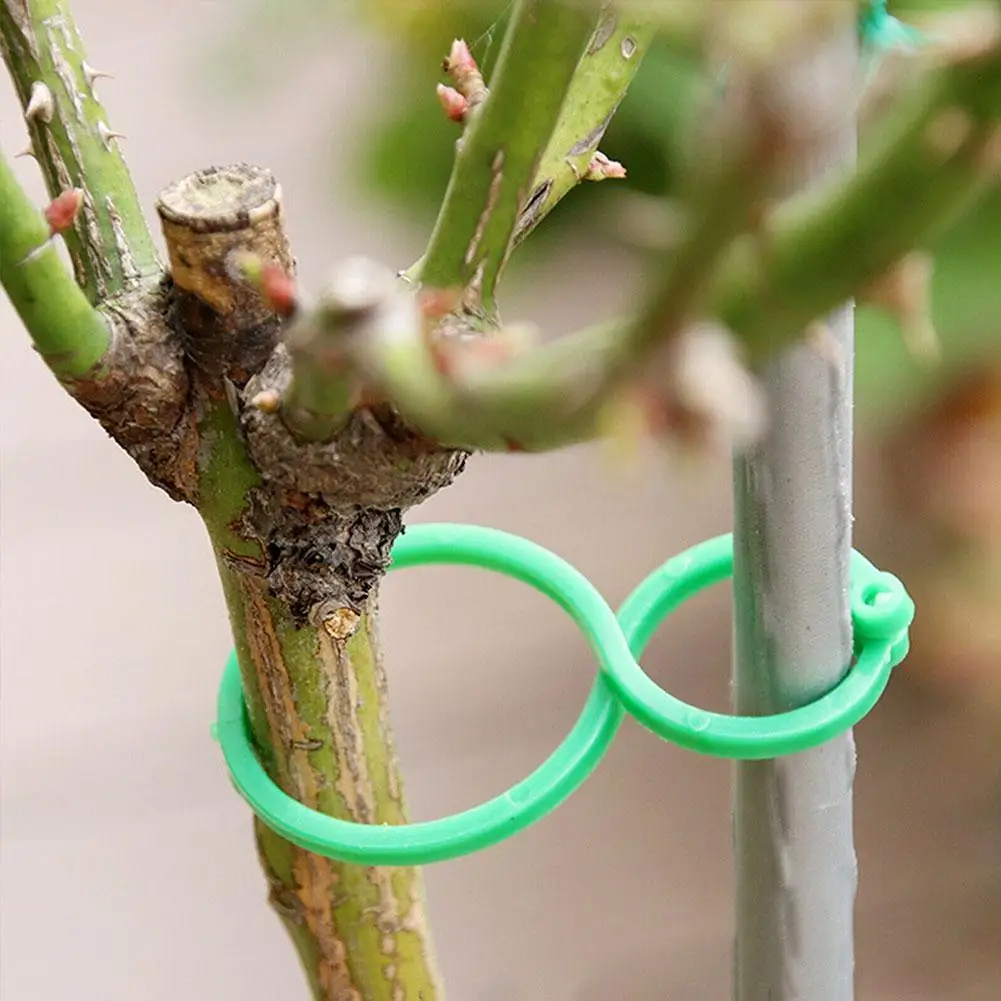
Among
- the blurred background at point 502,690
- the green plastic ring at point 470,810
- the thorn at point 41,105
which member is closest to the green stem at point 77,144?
the thorn at point 41,105

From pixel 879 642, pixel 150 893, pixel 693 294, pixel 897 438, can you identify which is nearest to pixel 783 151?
pixel 693 294

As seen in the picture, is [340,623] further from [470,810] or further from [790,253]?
[790,253]

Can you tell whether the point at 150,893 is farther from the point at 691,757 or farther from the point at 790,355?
the point at 790,355

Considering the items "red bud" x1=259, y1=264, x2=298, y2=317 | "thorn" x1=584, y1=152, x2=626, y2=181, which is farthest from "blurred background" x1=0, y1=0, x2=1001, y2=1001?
"red bud" x1=259, y1=264, x2=298, y2=317

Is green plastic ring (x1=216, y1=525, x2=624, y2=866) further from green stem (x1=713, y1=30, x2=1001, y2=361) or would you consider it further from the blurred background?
the blurred background

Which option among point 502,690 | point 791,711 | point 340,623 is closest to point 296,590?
point 340,623

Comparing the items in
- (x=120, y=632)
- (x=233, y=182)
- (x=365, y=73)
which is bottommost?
(x=233, y=182)

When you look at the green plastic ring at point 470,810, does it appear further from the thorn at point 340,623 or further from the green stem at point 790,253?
the green stem at point 790,253
